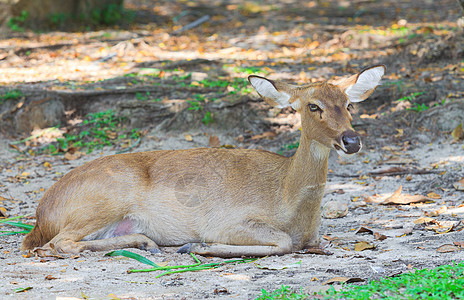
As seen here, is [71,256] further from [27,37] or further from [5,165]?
[27,37]

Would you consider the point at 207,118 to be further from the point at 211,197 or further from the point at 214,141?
the point at 211,197

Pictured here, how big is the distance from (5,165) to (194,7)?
10.8 m

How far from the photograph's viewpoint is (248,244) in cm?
512

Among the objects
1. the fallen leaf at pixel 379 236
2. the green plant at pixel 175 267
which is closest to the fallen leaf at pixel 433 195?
the fallen leaf at pixel 379 236

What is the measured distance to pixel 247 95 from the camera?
9.12 metres

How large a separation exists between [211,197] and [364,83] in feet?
5.61

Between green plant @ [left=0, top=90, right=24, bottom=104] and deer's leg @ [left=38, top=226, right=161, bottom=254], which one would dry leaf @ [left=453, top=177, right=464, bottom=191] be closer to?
deer's leg @ [left=38, top=226, right=161, bottom=254]

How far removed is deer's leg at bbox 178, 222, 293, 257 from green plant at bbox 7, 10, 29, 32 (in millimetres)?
10732

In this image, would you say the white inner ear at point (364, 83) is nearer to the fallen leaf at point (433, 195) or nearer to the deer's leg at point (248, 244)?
the deer's leg at point (248, 244)

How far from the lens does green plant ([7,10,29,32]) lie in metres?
14.1

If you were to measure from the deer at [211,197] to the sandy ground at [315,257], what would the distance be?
0.68 feet

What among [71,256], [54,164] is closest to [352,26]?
[54,164]

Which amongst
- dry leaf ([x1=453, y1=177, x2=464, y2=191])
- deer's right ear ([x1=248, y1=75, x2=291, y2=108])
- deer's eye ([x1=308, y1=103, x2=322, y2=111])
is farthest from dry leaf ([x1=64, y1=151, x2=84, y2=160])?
dry leaf ([x1=453, y1=177, x2=464, y2=191])

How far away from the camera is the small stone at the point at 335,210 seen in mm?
6215
